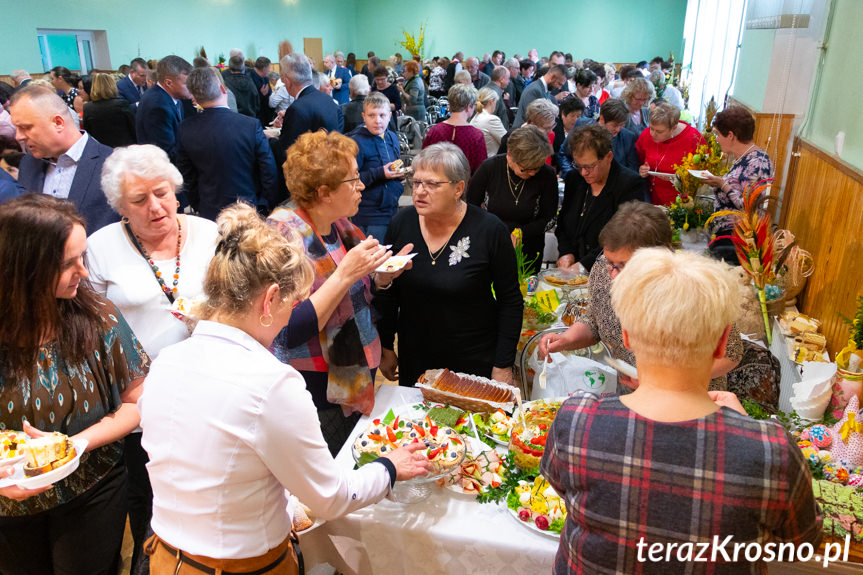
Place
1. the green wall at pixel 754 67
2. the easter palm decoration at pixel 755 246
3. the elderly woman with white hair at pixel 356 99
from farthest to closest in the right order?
the elderly woman with white hair at pixel 356 99 → the green wall at pixel 754 67 → the easter palm decoration at pixel 755 246

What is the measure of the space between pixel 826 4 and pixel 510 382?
279cm

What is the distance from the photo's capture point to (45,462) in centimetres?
143

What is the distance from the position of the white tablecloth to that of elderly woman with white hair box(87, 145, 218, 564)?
0.82m

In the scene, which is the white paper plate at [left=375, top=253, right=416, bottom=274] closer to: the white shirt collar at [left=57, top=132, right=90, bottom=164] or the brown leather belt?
the brown leather belt

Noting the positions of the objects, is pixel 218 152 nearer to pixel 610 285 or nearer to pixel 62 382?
pixel 62 382

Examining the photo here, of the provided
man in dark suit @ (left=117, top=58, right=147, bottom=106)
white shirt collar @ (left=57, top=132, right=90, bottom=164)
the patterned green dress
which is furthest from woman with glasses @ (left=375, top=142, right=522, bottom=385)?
man in dark suit @ (left=117, top=58, right=147, bottom=106)

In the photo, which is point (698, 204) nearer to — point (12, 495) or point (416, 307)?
point (416, 307)

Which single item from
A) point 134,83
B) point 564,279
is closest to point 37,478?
point 564,279

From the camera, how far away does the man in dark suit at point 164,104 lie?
4687 millimetres

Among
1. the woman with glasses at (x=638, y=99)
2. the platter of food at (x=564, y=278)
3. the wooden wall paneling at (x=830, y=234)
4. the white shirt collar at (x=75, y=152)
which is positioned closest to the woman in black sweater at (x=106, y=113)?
the white shirt collar at (x=75, y=152)

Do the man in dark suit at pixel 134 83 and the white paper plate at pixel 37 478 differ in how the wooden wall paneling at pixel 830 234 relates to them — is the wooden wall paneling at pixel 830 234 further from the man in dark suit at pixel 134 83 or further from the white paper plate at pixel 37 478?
the man in dark suit at pixel 134 83

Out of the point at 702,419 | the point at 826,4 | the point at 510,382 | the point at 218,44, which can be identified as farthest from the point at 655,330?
the point at 218,44

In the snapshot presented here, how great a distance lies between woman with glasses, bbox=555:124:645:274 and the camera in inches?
128

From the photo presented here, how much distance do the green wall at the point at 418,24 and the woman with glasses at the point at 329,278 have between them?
35.6 feet
